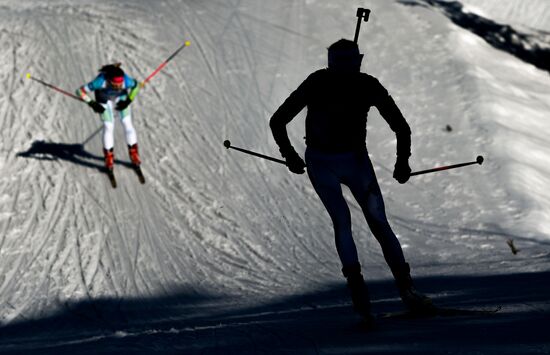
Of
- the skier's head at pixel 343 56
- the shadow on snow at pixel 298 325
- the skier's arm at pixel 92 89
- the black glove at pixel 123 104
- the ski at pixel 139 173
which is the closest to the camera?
the shadow on snow at pixel 298 325

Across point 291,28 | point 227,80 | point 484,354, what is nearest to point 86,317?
point 484,354

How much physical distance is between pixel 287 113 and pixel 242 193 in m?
8.03

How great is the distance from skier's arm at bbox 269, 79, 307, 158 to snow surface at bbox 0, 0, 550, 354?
137cm

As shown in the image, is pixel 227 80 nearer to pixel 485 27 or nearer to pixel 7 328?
pixel 485 27

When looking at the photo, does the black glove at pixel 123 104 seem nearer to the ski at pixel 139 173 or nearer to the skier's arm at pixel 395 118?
the ski at pixel 139 173

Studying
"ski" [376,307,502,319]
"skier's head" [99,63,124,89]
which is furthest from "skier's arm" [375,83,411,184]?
"skier's head" [99,63,124,89]

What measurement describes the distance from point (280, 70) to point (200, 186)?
4.82 meters

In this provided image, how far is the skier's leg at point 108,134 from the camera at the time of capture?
1536 centimetres

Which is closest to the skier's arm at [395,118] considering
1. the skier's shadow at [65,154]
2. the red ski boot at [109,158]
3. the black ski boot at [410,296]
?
the black ski boot at [410,296]

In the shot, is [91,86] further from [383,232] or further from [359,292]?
[359,292]

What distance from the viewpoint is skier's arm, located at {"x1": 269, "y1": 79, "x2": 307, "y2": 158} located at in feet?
23.4

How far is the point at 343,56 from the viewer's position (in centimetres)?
703

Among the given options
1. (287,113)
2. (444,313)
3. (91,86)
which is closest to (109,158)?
(91,86)

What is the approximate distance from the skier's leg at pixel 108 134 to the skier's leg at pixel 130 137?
19 cm
